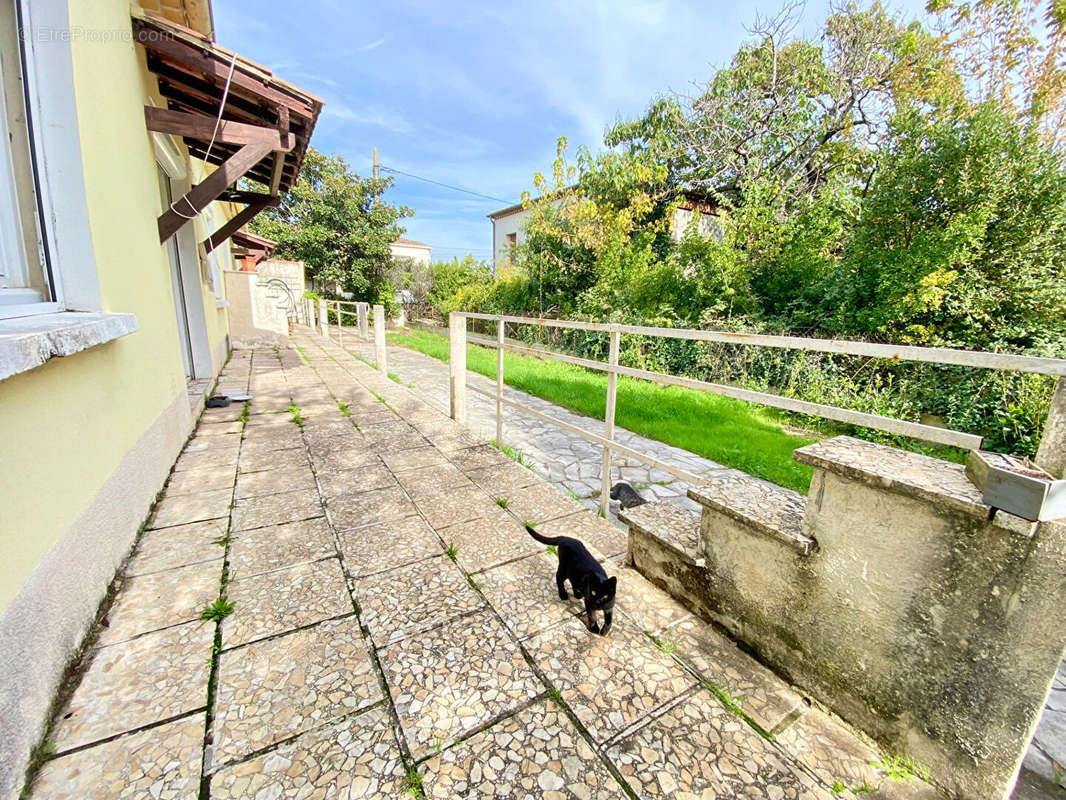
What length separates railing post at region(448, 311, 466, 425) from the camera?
4.17 m

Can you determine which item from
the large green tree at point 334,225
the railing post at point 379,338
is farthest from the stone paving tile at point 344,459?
the large green tree at point 334,225

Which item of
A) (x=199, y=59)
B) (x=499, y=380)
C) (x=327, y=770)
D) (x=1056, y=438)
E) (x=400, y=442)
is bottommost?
(x=327, y=770)

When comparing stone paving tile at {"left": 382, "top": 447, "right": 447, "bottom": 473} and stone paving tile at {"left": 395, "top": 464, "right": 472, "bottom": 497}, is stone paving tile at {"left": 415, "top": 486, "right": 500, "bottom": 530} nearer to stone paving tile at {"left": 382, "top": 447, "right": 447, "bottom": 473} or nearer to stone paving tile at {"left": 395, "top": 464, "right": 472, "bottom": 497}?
stone paving tile at {"left": 395, "top": 464, "right": 472, "bottom": 497}

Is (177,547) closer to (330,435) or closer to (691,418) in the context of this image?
(330,435)

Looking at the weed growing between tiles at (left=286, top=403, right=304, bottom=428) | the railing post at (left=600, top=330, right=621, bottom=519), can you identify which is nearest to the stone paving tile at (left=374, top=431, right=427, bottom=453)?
the weed growing between tiles at (left=286, top=403, right=304, bottom=428)

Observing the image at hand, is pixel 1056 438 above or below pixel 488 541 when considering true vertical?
above

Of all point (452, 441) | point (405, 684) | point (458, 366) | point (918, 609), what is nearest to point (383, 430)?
point (452, 441)

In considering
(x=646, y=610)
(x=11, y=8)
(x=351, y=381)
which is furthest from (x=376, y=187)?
(x=646, y=610)

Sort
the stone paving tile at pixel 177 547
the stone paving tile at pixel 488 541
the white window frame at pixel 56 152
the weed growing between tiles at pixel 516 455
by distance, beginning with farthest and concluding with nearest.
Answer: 1. the weed growing between tiles at pixel 516 455
2. the stone paving tile at pixel 488 541
3. the stone paving tile at pixel 177 547
4. the white window frame at pixel 56 152

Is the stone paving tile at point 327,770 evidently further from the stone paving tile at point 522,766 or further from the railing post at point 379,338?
the railing post at point 379,338

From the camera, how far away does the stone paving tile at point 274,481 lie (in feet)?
8.73

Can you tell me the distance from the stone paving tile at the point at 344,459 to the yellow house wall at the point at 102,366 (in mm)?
1007

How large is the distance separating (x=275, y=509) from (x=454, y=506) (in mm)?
1036

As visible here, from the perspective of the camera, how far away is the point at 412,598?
1.75 meters
